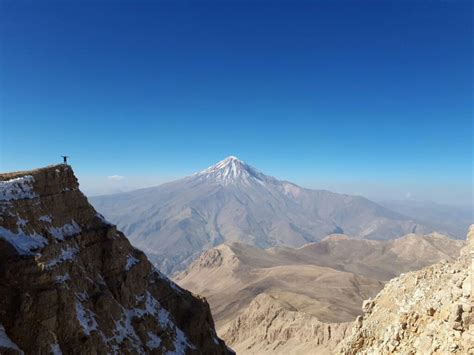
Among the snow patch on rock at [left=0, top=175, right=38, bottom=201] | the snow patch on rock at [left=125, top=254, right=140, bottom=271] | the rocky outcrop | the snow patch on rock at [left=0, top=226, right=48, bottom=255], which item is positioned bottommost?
the rocky outcrop

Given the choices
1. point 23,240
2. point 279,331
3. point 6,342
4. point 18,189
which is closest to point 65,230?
point 23,240

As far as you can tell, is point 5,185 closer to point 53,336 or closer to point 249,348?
point 53,336

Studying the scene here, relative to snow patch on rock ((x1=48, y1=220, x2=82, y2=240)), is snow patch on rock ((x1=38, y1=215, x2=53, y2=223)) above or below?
above

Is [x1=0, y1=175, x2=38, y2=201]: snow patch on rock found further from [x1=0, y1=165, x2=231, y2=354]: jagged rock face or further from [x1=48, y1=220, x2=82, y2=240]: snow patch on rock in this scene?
[x1=48, y1=220, x2=82, y2=240]: snow patch on rock

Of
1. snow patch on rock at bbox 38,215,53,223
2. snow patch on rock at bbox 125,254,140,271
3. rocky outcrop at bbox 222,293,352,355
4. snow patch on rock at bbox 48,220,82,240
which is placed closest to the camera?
snow patch on rock at bbox 38,215,53,223

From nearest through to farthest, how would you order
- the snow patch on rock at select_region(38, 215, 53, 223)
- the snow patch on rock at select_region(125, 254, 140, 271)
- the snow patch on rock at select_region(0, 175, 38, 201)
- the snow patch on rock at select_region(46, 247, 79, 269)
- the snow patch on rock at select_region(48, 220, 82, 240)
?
the snow patch on rock at select_region(46, 247, 79, 269) < the snow patch on rock at select_region(0, 175, 38, 201) < the snow patch on rock at select_region(38, 215, 53, 223) < the snow patch on rock at select_region(48, 220, 82, 240) < the snow patch on rock at select_region(125, 254, 140, 271)

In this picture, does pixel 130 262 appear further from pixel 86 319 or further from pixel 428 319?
pixel 428 319

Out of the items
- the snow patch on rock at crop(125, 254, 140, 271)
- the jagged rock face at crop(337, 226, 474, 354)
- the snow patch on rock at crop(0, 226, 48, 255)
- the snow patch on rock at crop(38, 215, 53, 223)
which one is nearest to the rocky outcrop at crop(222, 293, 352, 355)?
the snow patch on rock at crop(125, 254, 140, 271)
